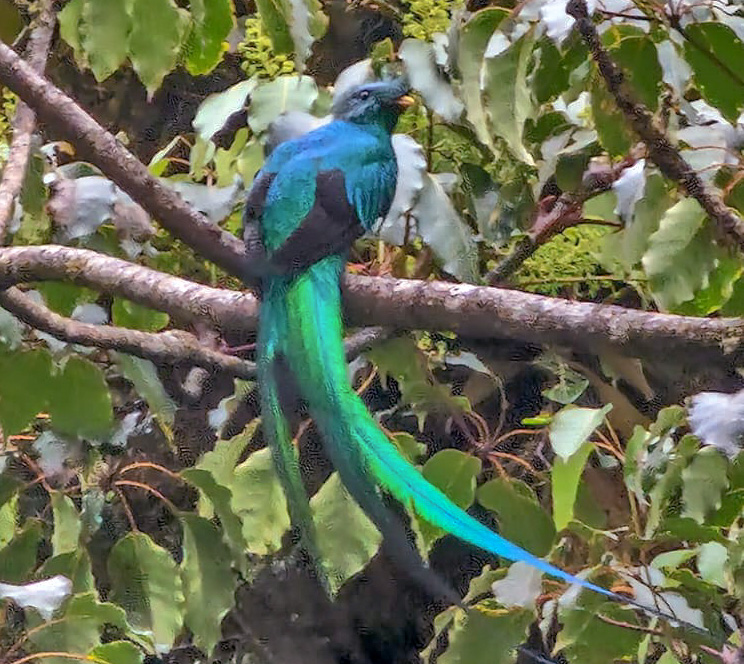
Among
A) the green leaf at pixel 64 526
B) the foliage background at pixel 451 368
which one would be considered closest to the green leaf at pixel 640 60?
the foliage background at pixel 451 368

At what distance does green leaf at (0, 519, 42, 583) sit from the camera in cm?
118

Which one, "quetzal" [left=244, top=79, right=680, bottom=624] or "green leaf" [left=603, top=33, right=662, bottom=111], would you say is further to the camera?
"green leaf" [left=603, top=33, right=662, bottom=111]

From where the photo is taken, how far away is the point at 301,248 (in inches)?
38.7

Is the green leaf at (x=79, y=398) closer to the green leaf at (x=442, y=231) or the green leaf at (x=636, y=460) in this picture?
the green leaf at (x=442, y=231)

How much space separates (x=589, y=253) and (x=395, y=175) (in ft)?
1.02

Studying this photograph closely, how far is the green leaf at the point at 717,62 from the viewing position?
938 mm

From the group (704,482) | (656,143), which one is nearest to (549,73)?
(656,143)

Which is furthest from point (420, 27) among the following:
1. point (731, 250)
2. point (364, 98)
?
point (731, 250)

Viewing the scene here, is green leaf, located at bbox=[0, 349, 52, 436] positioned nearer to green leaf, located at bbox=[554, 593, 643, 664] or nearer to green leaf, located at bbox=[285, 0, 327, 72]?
green leaf, located at bbox=[285, 0, 327, 72]

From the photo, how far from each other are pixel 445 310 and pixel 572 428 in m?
0.16

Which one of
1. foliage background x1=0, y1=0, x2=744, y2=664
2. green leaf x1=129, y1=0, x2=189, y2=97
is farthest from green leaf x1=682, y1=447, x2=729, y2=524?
green leaf x1=129, y1=0, x2=189, y2=97

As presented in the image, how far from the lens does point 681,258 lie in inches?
36.6

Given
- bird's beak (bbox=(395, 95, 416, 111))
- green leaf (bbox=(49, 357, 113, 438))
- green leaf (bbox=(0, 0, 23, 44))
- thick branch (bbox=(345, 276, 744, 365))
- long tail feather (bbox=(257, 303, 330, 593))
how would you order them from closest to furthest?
1. thick branch (bbox=(345, 276, 744, 365))
2. long tail feather (bbox=(257, 303, 330, 593))
3. green leaf (bbox=(49, 357, 113, 438))
4. bird's beak (bbox=(395, 95, 416, 111))
5. green leaf (bbox=(0, 0, 23, 44))

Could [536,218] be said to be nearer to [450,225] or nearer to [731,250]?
[450,225]
